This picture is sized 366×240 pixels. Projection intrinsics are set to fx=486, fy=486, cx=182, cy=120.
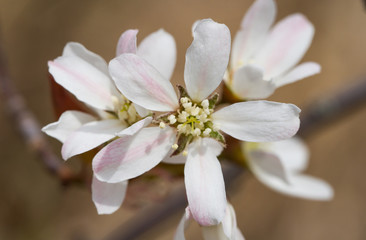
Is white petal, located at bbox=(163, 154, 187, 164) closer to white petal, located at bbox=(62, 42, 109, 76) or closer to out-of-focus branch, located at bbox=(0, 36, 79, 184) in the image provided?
white petal, located at bbox=(62, 42, 109, 76)

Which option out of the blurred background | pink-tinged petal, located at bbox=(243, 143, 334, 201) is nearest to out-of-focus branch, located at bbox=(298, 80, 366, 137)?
pink-tinged petal, located at bbox=(243, 143, 334, 201)

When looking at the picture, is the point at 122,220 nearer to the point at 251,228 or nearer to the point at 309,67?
the point at 251,228

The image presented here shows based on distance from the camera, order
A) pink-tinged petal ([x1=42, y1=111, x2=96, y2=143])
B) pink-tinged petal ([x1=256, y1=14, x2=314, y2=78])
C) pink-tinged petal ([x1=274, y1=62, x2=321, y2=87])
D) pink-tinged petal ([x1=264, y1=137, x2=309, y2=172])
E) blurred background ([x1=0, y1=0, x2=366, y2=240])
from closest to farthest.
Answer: pink-tinged petal ([x1=42, y1=111, x2=96, y2=143]), pink-tinged petal ([x1=274, y1=62, x2=321, y2=87]), pink-tinged petal ([x1=256, y1=14, x2=314, y2=78]), pink-tinged petal ([x1=264, y1=137, x2=309, y2=172]), blurred background ([x1=0, y1=0, x2=366, y2=240])

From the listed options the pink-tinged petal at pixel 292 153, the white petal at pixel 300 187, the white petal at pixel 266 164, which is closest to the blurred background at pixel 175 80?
the pink-tinged petal at pixel 292 153

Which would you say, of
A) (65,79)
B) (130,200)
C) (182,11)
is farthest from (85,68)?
(182,11)

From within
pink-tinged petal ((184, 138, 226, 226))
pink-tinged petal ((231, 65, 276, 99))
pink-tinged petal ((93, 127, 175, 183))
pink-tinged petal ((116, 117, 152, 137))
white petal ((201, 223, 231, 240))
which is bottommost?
white petal ((201, 223, 231, 240))

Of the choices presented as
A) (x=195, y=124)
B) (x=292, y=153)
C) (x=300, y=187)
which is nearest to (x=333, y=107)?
(x=292, y=153)

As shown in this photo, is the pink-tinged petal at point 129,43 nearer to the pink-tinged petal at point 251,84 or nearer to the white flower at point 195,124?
the white flower at point 195,124

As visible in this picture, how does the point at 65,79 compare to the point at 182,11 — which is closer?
the point at 65,79
